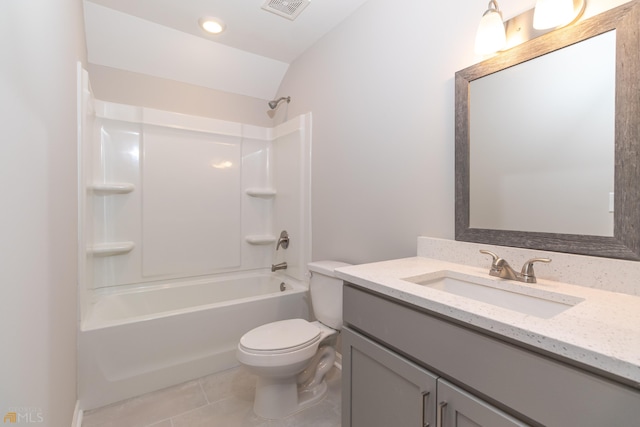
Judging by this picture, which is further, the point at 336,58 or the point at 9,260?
the point at 336,58

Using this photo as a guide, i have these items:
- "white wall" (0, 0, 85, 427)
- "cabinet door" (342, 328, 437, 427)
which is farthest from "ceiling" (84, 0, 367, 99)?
"cabinet door" (342, 328, 437, 427)

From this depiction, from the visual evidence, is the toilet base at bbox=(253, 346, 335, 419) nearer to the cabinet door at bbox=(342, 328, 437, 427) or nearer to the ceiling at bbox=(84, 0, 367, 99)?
the cabinet door at bbox=(342, 328, 437, 427)

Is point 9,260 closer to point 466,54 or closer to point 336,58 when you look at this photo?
point 466,54

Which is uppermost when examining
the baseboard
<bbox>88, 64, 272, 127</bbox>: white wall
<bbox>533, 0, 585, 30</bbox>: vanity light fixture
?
<bbox>88, 64, 272, 127</bbox>: white wall

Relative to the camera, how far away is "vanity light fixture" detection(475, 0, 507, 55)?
1.16m

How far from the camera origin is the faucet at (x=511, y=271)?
104 cm

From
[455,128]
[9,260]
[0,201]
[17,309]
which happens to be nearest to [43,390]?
[17,309]

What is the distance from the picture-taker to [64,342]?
1.26 meters

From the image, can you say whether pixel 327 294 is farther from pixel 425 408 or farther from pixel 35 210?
pixel 35 210

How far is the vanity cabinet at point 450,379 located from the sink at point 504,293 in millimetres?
224

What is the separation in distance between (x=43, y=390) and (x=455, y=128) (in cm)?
184

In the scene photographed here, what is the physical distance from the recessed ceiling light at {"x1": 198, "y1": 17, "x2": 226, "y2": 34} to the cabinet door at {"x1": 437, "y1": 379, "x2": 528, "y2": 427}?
250 centimetres

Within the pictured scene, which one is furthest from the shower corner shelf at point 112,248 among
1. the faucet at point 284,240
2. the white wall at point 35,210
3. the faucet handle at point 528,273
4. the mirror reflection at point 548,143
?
the faucet handle at point 528,273

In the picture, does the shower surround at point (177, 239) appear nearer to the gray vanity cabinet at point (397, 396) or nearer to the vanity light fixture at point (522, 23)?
the gray vanity cabinet at point (397, 396)
